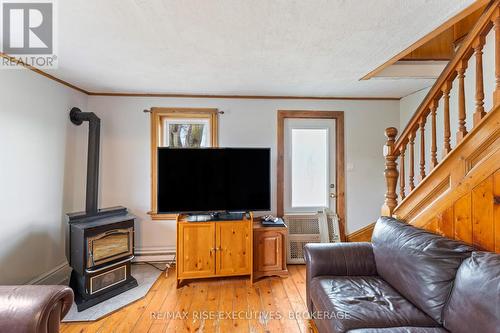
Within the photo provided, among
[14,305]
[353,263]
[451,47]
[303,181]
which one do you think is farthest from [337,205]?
[14,305]

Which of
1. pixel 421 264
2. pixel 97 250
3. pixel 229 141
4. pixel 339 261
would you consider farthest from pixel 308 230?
pixel 97 250

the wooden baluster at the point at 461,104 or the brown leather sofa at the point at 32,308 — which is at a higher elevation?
the wooden baluster at the point at 461,104

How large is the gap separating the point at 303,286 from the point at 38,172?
314 centimetres

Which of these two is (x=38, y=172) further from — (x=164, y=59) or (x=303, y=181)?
(x=303, y=181)

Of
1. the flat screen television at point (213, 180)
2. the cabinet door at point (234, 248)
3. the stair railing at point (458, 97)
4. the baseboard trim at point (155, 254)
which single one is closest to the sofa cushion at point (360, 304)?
the stair railing at point (458, 97)

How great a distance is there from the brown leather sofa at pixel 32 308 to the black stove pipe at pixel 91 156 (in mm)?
1335

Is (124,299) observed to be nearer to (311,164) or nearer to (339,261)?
(339,261)

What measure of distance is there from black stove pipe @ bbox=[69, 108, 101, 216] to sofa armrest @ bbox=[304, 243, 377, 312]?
7.75 ft

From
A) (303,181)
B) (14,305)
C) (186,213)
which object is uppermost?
(303,181)

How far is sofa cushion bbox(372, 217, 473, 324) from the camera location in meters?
1.34

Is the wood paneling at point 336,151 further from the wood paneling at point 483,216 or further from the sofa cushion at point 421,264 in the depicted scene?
the wood paneling at point 483,216

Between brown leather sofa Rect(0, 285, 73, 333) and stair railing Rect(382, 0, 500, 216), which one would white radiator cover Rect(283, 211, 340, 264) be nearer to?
stair railing Rect(382, 0, 500, 216)

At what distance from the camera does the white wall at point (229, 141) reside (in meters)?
3.14

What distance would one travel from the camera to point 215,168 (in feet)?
8.93
